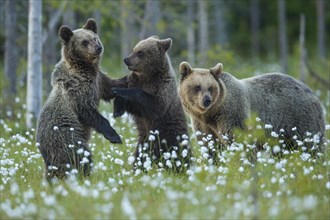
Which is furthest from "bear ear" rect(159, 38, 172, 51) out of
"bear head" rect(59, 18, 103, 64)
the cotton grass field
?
the cotton grass field

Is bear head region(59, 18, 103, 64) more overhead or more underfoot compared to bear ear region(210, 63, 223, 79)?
more overhead

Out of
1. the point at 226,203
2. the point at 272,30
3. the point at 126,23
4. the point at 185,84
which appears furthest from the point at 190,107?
the point at 272,30

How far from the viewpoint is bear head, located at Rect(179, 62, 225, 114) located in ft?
25.7

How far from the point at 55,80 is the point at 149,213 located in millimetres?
3170

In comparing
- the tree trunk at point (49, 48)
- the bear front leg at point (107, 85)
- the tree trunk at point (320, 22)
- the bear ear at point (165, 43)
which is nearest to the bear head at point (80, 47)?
the bear front leg at point (107, 85)

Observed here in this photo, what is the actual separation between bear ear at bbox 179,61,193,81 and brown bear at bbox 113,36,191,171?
0.72ft

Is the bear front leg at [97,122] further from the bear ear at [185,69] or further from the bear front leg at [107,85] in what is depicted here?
the bear ear at [185,69]

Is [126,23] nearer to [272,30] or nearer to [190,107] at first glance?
[190,107]

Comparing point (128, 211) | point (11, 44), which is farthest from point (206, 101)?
point (11, 44)

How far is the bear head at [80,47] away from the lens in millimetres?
7527

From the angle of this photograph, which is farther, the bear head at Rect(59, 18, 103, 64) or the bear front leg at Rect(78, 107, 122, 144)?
the bear head at Rect(59, 18, 103, 64)

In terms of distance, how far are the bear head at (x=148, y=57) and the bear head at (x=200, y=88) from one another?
32 centimetres

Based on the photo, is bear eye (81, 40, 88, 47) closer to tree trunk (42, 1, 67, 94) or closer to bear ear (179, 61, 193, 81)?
bear ear (179, 61, 193, 81)

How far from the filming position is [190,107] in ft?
26.7
